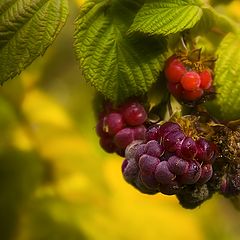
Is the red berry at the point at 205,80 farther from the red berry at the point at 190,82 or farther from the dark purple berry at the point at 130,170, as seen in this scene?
the dark purple berry at the point at 130,170

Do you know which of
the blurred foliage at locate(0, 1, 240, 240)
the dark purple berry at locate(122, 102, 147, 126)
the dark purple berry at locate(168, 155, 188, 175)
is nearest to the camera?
the dark purple berry at locate(168, 155, 188, 175)

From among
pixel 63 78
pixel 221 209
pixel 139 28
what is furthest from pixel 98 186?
pixel 139 28

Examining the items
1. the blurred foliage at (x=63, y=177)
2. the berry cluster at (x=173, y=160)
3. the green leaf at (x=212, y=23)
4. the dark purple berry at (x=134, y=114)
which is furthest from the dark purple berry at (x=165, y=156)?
the blurred foliage at (x=63, y=177)

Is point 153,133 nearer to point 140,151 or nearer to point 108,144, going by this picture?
point 140,151

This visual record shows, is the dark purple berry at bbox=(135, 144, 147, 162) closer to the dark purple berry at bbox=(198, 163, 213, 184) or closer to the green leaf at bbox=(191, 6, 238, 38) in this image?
the dark purple berry at bbox=(198, 163, 213, 184)

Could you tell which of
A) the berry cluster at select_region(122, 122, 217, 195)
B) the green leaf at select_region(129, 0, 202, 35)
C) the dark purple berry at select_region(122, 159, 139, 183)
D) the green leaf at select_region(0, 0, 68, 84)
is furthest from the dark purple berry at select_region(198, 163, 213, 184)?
the green leaf at select_region(0, 0, 68, 84)

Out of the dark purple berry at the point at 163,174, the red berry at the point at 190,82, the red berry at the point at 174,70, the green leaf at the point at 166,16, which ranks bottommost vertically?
the dark purple berry at the point at 163,174

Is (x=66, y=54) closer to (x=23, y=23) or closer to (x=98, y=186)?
(x=98, y=186)

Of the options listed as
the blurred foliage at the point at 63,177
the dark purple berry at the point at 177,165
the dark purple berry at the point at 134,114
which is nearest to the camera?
the dark purple berry at the point at 177,165
